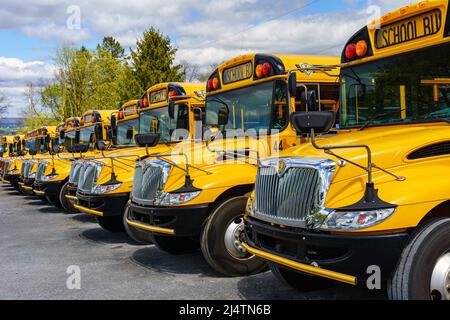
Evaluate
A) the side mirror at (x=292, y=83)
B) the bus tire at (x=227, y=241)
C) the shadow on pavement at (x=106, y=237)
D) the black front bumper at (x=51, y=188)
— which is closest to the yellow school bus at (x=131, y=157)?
the shadow on pavement at (x=106, y=237)

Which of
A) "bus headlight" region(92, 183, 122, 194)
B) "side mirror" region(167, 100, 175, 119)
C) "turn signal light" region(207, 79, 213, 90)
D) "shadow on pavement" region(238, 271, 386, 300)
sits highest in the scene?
"turn signal light" region(207, 79, 213, 90)

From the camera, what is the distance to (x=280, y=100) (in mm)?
5602

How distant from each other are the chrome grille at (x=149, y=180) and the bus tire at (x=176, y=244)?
54cm

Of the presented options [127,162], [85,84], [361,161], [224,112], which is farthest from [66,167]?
[85,84]

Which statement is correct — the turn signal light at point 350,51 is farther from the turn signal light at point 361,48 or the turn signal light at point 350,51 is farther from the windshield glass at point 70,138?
the windshield glass at point 70,138

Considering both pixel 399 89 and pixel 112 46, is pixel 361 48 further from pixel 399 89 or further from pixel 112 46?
pixel 112 46

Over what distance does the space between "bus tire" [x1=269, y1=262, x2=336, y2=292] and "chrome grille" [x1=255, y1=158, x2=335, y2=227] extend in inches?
29.1

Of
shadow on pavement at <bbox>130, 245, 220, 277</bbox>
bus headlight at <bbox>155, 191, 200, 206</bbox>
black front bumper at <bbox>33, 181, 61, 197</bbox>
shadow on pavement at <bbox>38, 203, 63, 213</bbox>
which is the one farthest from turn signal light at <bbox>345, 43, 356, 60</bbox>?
shadow on pavement at <bbox>38, 203, 63, 213</bbox>

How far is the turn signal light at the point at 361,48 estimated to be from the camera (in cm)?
480

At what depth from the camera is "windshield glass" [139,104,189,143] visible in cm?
793

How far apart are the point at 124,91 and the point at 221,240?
80.5 ft

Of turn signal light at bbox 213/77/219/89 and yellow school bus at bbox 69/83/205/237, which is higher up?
turn signal light at bbox 213/77/219/89

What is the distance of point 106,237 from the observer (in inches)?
315

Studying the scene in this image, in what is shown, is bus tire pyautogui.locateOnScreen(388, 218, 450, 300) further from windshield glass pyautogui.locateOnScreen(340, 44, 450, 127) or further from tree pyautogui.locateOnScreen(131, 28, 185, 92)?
tree pyautogui.locateOnScreen(131, 28, 185, 92)
